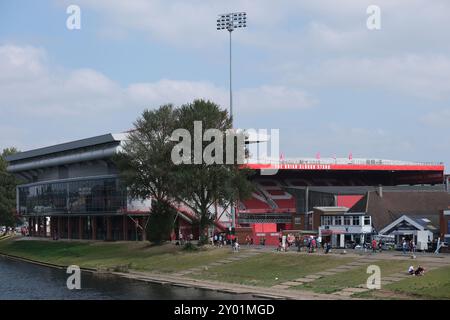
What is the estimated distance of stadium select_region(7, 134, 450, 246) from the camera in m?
98.9

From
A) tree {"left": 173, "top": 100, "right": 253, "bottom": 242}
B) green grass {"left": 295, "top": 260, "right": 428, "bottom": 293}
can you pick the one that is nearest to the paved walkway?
green grass {"left": 295, "top": 260, "right": 428, "bottom": 293}

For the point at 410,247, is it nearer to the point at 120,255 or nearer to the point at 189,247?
the point at 189,247

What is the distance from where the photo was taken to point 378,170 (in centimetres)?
14188

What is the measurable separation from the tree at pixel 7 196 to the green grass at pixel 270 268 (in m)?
97.5

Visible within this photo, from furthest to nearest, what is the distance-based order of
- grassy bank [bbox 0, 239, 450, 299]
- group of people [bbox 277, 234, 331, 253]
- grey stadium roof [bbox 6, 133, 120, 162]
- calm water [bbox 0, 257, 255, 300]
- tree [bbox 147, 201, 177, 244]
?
grey stadium roof [bbox 6, 133, 120, 162], tree [bbox 147, 201, 177, 244], group of people [bbox 277, 234, 331, 253], calm water [bbox 0, 257, 255, 300], grassy bank [bbox 0, 239, 450, 299]

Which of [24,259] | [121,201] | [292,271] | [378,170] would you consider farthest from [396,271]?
[378,170]

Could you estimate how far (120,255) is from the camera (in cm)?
9238

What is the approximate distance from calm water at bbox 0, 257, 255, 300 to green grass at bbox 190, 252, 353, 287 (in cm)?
572

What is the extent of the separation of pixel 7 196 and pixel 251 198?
252ft

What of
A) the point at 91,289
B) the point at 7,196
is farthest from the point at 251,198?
the point at 7,196

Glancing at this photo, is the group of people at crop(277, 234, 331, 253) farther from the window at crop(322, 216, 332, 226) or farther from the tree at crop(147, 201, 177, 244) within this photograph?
the tree at crop(147, 201, 177, 244)

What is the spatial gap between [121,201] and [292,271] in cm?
5081

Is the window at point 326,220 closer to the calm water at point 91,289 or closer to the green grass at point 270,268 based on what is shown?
the green grass at point 270,268

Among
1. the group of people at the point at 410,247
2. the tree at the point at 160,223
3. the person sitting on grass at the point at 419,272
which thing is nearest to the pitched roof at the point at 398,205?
the group of people at the point at 410,247
